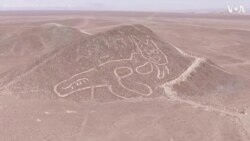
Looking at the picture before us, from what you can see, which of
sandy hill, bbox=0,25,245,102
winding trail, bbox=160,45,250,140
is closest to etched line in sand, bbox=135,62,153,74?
sandy hill, bbox=0,25,245,102

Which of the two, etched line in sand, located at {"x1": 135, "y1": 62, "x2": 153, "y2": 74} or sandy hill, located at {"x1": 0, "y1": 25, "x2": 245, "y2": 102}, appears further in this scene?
etched line in sand, located at {"x1": 135, "y1": 62, "x2": 153, "y2": 74}

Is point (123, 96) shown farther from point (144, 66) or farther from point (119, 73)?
point (144, 66)

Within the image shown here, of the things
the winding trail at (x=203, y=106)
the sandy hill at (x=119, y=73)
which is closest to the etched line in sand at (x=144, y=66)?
the sandy hill at (x=119, y=73)

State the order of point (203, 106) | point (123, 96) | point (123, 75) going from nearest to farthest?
point (203, 106) → point (123, 96) → point (123, 75)

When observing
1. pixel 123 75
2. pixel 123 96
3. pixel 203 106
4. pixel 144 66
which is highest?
pixel 144 66

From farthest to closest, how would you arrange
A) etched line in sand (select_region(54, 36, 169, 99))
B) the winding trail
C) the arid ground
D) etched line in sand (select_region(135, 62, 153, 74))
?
etched line in sand (select_region(135, 62, 153, 74)), etched line in sand (select_region(54, 36, 169, 99)), the winding trail, the arid ground

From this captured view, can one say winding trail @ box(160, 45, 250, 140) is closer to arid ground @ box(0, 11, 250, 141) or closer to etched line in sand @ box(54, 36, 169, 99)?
arid ground @ box(0, 11, 250, 141)

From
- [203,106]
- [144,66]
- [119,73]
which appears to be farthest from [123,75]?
[203,106]

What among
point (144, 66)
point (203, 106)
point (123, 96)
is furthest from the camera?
point (144, 66)

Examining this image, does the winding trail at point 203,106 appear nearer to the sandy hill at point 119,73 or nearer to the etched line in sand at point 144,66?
the sandy hill at point 119,73

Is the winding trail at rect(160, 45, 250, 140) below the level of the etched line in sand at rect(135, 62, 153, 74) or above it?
below
